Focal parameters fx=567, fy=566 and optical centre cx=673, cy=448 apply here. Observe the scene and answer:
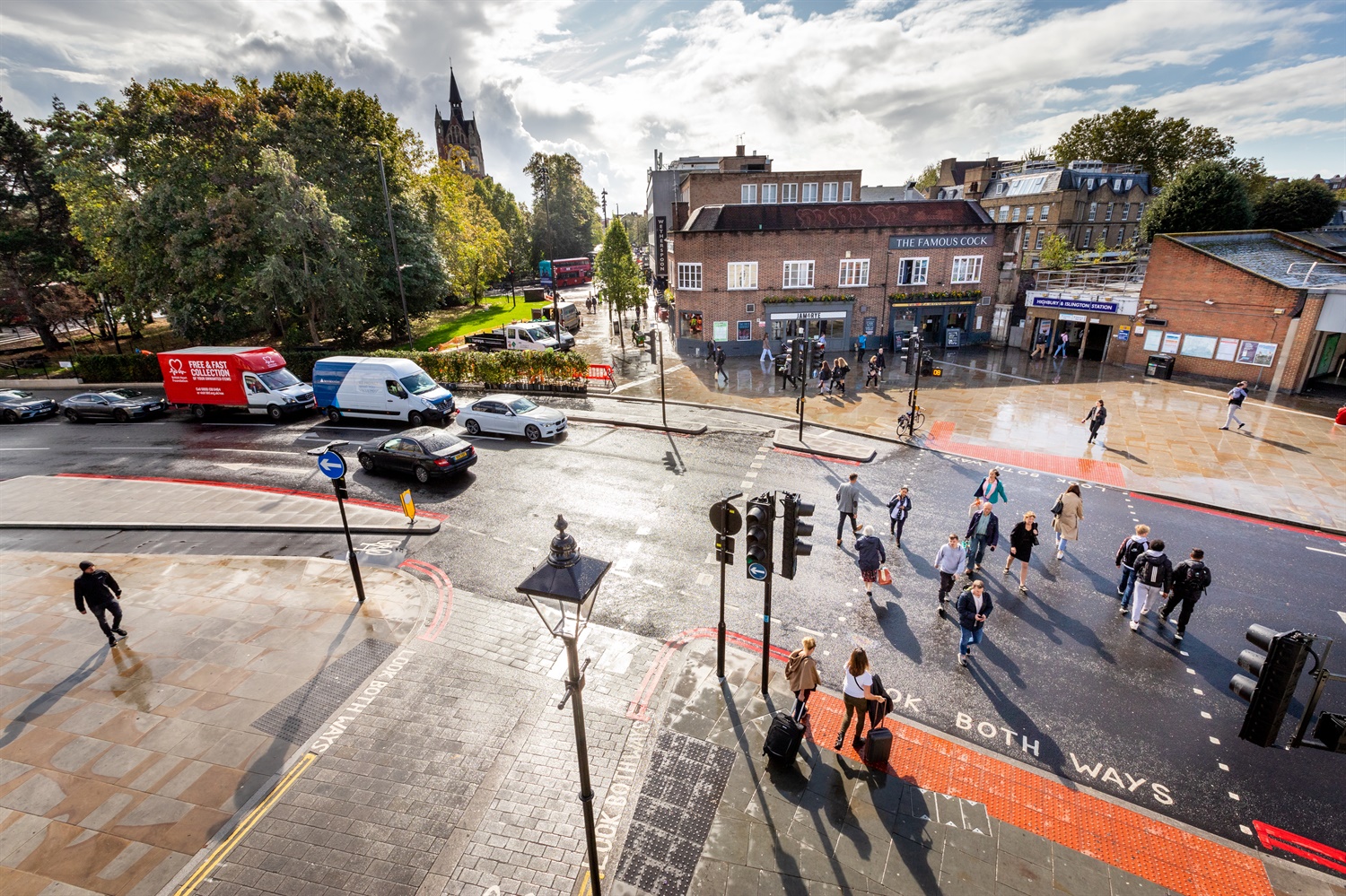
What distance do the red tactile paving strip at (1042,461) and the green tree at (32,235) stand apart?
54.6 meters

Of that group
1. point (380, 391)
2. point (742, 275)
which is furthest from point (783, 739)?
point (742, 275)

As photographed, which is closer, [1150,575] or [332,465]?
[1150,575]

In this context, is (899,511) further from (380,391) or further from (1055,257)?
A: (1055,257)

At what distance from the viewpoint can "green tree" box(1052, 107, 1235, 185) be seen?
57719 mm

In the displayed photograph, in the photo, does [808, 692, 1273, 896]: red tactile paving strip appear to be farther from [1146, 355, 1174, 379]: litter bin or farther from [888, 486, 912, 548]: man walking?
[1146, 355, 1174, 379]: litter bin

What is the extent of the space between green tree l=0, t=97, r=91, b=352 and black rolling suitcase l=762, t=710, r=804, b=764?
177 feet

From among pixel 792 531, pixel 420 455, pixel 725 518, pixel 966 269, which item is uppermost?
pixel 966 269

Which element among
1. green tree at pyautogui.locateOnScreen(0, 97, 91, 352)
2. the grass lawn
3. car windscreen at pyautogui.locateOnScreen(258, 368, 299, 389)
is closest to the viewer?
car windscreen at pyautogui.locateOnScreen(258, 368, 299, 389)

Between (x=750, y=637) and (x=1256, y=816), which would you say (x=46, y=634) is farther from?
(x=1256, y=816)

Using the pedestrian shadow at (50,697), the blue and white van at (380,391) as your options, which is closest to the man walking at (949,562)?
the pedestrian shadow at (50,697)

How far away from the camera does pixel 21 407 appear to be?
1043 inches

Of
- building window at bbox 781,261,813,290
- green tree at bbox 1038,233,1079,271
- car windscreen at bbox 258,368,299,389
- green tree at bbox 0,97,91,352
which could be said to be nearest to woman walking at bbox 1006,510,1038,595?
building window at bbox 781,261,813,290

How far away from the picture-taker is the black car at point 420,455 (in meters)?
17.0

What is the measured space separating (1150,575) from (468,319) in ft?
164
